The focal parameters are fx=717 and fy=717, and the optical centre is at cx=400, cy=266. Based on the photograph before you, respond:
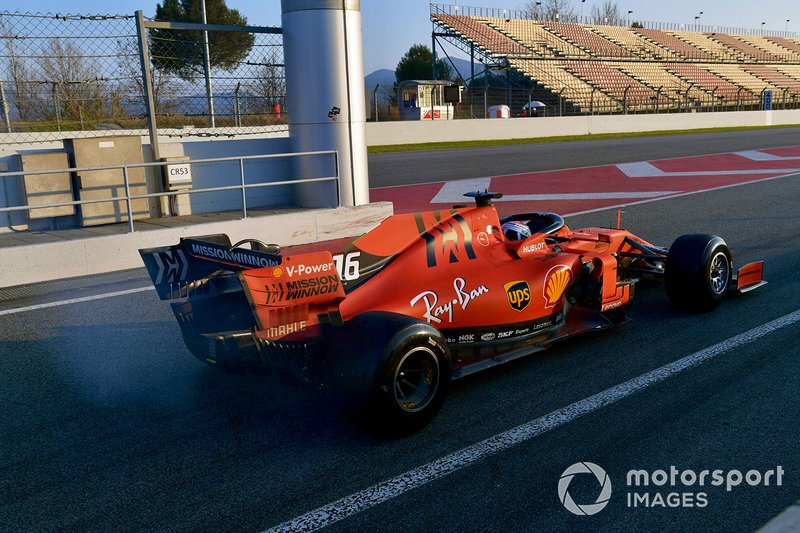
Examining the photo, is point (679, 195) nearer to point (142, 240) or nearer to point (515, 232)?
point (515, 232)

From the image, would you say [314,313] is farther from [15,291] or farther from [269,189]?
[269,189]

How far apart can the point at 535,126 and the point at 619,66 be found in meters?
18.9

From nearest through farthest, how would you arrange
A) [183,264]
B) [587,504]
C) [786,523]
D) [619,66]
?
[786,523]
[587,504]
[183,264]
[619,66]

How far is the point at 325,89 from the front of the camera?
1079 centimetres

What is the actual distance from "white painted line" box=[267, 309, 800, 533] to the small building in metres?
28.6

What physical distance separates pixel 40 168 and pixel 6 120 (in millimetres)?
2577

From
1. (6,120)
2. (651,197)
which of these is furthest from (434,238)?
(651,197)

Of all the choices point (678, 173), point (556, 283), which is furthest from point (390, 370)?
point (678, 173)

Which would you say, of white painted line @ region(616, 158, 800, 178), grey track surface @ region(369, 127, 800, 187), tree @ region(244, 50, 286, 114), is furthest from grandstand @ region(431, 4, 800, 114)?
tree @ region(244, 50, 286, 114)

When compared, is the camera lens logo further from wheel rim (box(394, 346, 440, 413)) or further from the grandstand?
the grandstand

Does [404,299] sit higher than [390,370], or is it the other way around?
[404,299]

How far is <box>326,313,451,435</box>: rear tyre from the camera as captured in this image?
3.94m

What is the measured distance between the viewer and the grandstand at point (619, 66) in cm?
4113

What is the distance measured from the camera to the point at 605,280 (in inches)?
227
